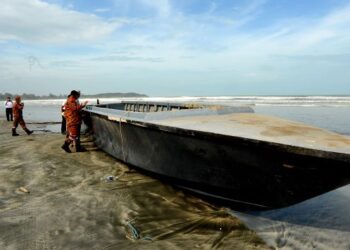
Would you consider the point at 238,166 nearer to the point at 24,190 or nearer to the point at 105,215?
the point at 105,215

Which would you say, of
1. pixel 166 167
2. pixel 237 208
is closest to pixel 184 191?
pixel 166 167

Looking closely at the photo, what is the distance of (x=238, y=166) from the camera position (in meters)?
3.99

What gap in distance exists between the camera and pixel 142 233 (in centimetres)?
368

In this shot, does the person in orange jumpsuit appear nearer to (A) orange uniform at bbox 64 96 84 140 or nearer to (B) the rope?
(A) orange uniform at bbox 64 96 84 140

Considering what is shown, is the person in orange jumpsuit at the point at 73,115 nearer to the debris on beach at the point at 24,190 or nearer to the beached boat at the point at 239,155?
the beached boat at the point at 239,155

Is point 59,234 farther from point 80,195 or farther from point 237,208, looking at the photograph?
point 237,208

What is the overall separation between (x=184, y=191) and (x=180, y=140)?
1.06 meters

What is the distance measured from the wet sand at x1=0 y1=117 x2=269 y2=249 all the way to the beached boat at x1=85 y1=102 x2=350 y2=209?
0.39 meters

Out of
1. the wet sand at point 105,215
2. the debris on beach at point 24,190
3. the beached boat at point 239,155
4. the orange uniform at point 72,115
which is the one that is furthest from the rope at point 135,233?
the orange uniform at point 72,115

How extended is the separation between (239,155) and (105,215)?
1811 millimetres

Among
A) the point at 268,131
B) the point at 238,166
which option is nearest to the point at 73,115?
the point at 238,166

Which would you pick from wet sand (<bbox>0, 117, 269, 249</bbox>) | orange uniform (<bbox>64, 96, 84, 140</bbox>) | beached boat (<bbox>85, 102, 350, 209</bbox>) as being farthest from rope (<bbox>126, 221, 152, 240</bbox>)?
orange uniform (<bbox>64, 96, 84, 140</bbox>)

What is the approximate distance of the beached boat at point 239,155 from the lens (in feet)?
11.2

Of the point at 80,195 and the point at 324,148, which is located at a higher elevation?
the point at 324,148
